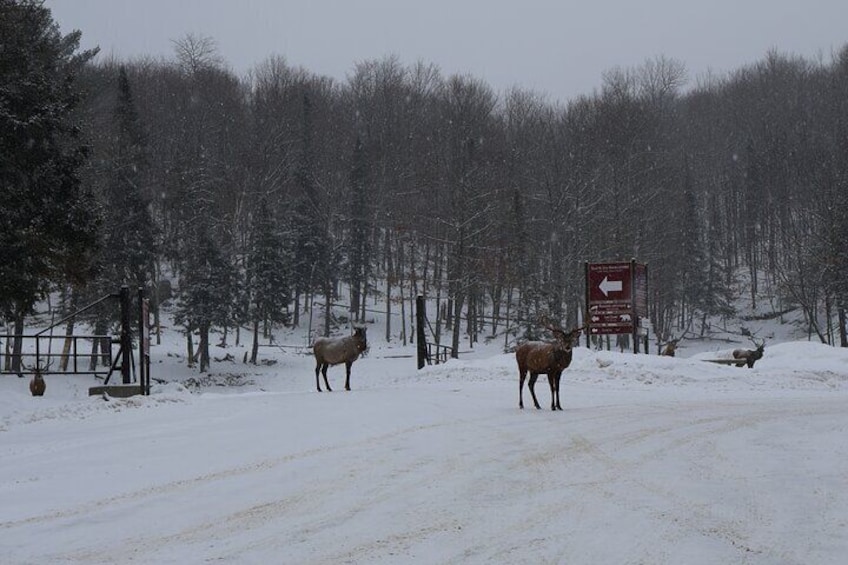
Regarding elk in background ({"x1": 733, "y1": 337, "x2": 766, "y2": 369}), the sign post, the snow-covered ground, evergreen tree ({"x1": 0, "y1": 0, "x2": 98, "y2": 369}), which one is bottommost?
the snow-covered ground

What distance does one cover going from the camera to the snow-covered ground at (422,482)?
5.61 meters

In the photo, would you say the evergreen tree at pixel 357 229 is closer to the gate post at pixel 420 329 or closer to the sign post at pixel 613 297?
the gate post at pixel 420 329

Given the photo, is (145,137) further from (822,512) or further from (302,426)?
(822,512)

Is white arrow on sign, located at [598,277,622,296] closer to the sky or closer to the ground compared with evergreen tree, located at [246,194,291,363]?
closer to the ground

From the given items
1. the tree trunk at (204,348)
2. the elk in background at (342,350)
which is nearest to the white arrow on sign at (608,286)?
the elk in background at (342,350)

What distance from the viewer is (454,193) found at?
163 ft

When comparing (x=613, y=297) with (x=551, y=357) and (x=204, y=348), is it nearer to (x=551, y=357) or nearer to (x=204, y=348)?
(x=551, y=357)

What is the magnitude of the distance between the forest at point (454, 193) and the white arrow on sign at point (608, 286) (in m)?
17.5

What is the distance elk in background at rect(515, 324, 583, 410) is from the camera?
46.2ft

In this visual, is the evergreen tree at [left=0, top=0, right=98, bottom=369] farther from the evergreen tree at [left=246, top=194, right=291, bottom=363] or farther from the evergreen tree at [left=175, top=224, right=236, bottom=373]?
the evergreen tree at [left=246, top=194, right=291, bottom=363]

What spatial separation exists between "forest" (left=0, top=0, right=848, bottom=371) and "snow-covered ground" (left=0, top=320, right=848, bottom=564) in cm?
3272

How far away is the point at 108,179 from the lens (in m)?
47.4

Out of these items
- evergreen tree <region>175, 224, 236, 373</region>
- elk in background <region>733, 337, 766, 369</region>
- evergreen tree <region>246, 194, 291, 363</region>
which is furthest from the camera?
evergreen tree <region>246, 194, 291, 363</region>

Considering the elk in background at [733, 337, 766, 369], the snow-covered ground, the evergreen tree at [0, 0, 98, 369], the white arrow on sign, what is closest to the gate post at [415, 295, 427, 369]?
the white arrow on sign
